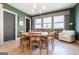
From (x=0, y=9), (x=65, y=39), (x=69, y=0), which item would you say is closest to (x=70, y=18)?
(x=65, y=39)

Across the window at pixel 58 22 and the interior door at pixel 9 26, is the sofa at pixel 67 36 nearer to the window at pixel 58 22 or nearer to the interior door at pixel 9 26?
the window at pixel 58 22

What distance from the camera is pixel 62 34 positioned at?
578 centimetres

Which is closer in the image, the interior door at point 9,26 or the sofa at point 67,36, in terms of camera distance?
the interior door at point 9,26

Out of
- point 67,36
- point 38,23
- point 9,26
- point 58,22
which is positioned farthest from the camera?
point 58,22

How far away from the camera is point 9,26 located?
523cm

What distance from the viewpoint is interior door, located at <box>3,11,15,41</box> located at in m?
4.91

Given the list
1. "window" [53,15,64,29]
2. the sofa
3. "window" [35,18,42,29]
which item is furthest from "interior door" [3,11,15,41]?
the sofa

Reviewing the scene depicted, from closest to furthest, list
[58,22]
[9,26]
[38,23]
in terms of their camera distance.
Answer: [38,23] → [9,26] → [58,22]

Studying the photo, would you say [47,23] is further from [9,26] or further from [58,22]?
[9,26]

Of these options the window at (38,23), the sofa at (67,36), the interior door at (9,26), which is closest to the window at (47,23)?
the window at (38,23)

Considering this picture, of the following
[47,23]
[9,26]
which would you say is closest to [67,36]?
[47,23]

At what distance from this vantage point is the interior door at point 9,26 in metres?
4.91

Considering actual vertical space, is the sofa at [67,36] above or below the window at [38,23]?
below

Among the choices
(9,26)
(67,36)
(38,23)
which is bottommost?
(67,36)
